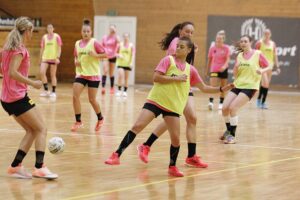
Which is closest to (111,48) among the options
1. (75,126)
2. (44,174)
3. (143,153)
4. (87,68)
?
(87,68)

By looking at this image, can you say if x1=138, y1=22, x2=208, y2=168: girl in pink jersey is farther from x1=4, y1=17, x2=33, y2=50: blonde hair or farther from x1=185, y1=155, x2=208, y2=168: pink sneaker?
x1=4, y1=17, x2=33, y2=50: blonde hair

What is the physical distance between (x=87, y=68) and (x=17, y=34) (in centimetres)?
528

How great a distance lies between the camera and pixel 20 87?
837cm

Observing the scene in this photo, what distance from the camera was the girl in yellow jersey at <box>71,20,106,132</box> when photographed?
528 inches

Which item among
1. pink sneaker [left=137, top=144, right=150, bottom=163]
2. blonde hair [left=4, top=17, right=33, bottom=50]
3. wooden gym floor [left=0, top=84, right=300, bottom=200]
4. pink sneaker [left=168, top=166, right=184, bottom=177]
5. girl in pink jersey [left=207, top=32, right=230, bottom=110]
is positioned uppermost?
blonde hair [left=4, top=17, right=33, bottom=50]

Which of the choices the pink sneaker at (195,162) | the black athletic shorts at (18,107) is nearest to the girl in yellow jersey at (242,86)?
the pink sneaker at (195,162)

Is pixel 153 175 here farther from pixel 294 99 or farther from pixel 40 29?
pixel 40 29

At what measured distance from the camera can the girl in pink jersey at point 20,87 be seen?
8.17 m

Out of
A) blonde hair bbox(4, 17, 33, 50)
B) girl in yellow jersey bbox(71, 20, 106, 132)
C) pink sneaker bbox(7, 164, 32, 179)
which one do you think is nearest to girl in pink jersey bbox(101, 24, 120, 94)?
girl in yellow jersey bbox(71, 20, 106, 132)

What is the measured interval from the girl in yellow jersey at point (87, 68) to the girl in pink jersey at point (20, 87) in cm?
485

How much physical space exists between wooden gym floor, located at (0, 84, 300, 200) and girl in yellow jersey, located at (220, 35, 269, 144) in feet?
1.13

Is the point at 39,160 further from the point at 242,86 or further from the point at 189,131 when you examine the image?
the point at 242,86

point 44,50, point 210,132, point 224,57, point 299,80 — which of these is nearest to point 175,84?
point 210,132

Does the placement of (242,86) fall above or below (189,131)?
above
